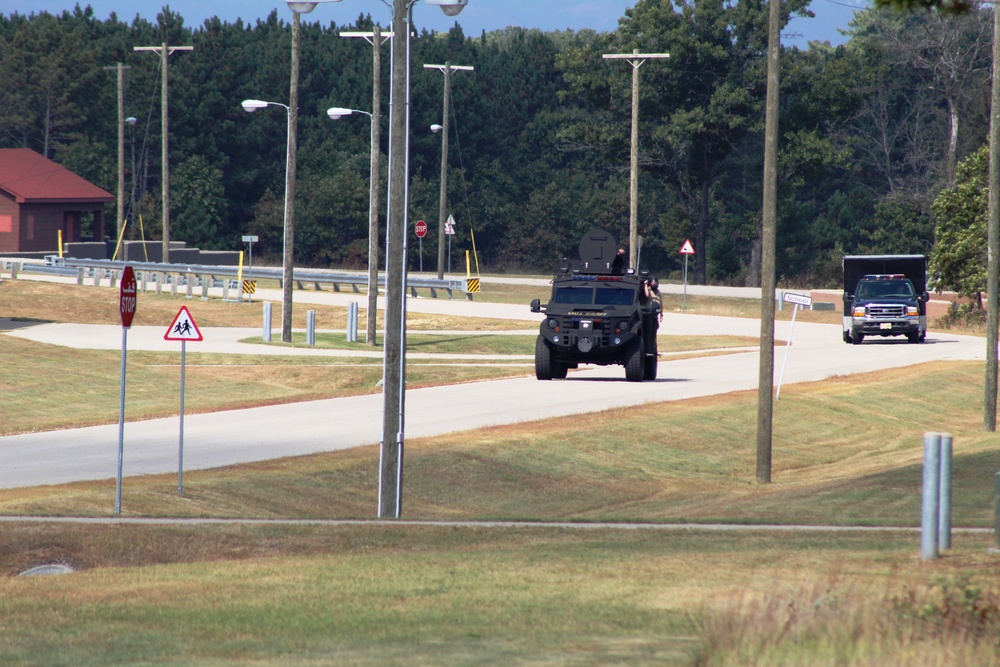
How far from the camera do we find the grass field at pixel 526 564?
788cm

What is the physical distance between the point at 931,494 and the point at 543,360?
2026 cm

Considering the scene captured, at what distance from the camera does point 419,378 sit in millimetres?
34094

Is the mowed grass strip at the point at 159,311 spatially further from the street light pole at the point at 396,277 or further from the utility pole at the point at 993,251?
the street light pole at the point at 396,277

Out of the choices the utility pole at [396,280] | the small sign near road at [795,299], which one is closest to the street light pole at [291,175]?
the small sign near road at [795,299]

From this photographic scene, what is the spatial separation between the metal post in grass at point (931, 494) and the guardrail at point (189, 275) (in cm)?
4638

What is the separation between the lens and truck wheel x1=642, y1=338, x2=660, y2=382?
1206 inches

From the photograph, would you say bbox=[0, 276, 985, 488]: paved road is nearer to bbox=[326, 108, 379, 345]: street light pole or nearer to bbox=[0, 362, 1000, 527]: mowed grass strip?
bbox=[0, 362, 1000, 527]: mowed grass strip

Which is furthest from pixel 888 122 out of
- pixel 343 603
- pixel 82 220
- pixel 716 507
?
pixel 343 603

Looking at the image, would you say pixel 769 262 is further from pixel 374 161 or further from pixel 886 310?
pixel 886 310

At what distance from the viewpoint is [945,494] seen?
10.4 meters

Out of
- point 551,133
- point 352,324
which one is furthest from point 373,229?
point 551,133

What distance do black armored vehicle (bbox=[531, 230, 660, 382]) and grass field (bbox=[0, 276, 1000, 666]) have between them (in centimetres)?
334

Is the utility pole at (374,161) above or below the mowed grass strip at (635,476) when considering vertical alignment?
above

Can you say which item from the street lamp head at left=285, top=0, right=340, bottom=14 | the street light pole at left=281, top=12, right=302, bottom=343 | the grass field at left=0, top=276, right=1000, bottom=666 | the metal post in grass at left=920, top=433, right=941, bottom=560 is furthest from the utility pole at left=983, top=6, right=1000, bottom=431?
the street light pole at left=281, top=12, right=302, bottom=343
